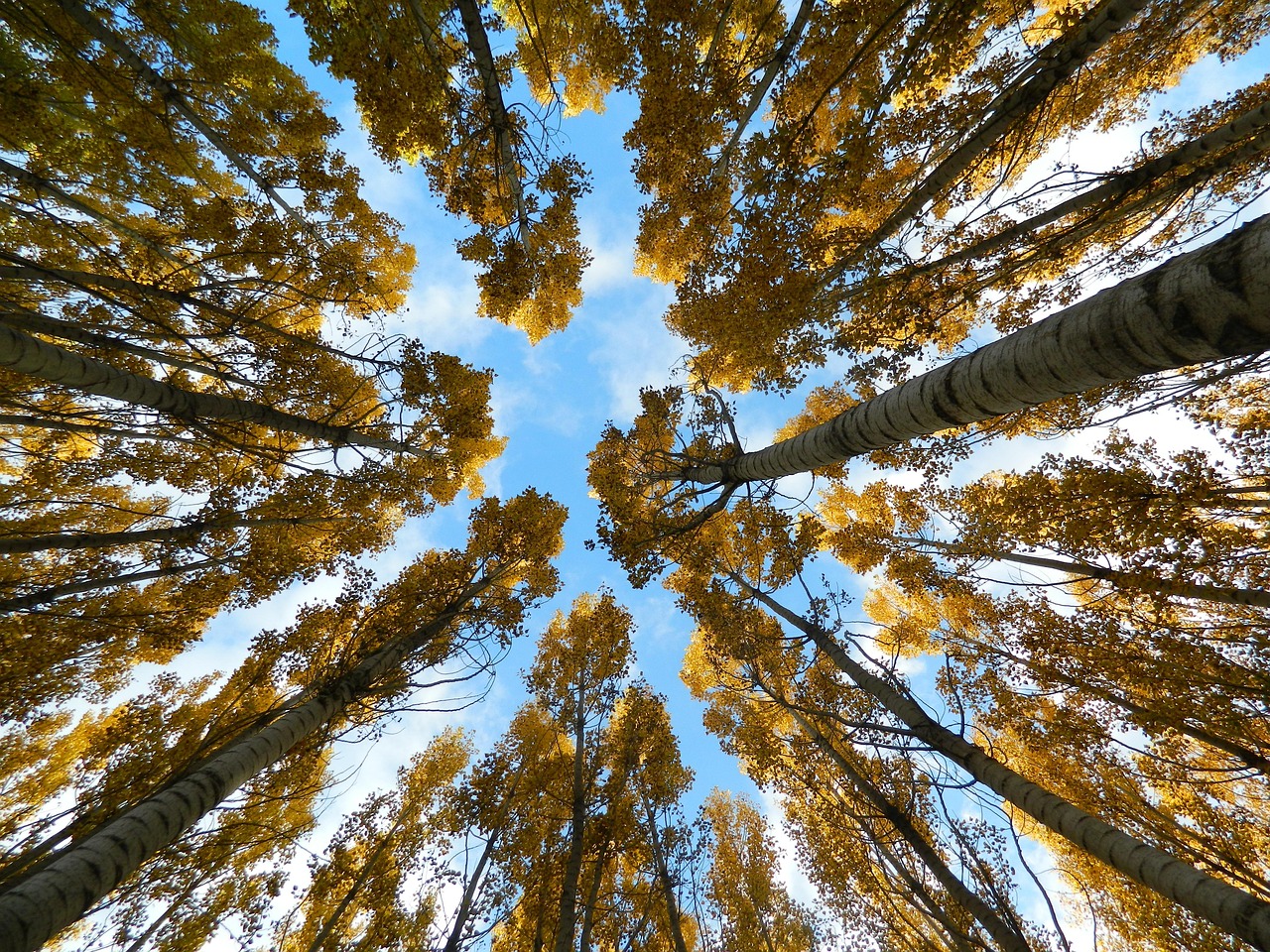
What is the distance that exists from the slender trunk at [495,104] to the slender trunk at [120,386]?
4.39 m

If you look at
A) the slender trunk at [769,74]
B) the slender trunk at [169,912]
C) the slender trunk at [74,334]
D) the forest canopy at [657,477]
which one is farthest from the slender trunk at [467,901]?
the slender trunk at [769,74]

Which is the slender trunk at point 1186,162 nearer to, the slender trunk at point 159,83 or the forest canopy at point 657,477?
the forest canopy at point 657,477

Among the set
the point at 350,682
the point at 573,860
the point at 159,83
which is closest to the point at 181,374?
the point at 350,682

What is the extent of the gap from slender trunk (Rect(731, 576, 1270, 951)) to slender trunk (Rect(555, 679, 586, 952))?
4013 millimetres

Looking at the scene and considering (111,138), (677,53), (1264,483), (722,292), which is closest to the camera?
(1264,483)

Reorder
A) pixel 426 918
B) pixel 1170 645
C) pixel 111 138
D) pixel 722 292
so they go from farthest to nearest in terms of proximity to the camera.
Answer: pixel 426 918
pixel 111 138
pixel 722 292
pixel 1170 645

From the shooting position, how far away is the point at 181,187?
7648 millimetres

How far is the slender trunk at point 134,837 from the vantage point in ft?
6.77

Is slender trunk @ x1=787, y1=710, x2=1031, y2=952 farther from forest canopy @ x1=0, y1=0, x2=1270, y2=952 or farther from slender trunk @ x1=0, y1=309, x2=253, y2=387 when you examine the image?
slender trunk @ x1=0, y1=309, x2=253, y2=387

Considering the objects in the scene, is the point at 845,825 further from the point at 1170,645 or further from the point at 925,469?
the point at 925,469

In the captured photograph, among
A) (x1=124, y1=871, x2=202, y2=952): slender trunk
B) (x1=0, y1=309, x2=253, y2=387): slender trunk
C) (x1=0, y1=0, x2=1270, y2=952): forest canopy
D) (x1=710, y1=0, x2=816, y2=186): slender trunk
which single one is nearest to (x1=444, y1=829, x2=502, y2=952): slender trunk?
(x1=0, y1=0, x2=1270, y2=952): forest canopy

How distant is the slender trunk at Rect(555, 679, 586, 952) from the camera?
15.7 feet

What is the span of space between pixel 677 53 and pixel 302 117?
6859 millimetres

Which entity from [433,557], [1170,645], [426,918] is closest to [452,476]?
[433,557]
